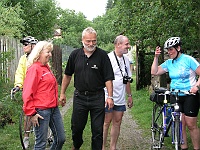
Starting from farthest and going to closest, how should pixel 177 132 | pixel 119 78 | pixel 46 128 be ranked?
1. pixel 119 78
2. pixel 177 132
3. pixel 46 128

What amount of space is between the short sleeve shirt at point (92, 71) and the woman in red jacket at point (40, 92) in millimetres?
672

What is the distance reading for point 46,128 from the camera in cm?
482

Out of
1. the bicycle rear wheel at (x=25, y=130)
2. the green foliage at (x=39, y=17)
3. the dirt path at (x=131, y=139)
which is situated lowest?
the dirt path at (x=131, y=139)

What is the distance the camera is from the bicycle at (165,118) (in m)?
5.75

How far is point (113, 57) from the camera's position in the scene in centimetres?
636

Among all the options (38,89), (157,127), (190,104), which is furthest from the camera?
(157,127)

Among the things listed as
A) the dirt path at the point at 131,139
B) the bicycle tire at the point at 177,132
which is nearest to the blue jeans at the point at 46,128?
the bicycle tire at the point at 177,132

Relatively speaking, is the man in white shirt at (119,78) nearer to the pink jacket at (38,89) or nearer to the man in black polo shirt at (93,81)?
the man in black polo shirt at (93,81)

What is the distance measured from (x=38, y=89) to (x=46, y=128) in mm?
517

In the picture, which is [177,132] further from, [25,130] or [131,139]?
[25,130]

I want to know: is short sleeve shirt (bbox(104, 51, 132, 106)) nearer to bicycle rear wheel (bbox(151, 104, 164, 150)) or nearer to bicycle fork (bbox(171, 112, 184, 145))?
bicycle rear wheel (bbox(151, 104, 164, 150))

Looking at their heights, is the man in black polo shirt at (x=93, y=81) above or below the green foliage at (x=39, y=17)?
below

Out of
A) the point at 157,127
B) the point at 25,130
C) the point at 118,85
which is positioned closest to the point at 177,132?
the point at 157,127

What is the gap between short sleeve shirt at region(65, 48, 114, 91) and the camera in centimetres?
548
